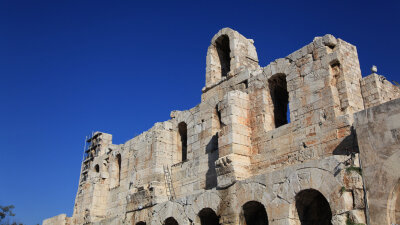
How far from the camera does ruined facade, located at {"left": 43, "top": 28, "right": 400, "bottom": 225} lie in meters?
8.45

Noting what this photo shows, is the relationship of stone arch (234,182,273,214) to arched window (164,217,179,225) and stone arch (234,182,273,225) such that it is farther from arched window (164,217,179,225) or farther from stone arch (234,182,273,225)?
arched window (164,217,179,225)

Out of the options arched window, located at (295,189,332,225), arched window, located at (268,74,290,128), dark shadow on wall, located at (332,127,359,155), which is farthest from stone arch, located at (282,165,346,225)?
arched window, located at (268,74,290,128)

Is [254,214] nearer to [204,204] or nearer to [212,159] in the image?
[204,204]

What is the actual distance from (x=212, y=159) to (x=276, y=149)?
285 cm

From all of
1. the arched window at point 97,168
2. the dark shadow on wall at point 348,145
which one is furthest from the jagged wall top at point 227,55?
the arched window at point 97,168

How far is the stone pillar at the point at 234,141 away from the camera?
11836 mm

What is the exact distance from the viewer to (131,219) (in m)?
15.2

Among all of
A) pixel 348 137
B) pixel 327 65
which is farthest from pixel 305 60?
pixel 348 137

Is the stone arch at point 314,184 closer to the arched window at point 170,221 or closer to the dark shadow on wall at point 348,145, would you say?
the dark shadow on wall at point 348,145

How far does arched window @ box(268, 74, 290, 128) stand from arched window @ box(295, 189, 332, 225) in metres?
3.63

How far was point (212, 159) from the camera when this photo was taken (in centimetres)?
1405

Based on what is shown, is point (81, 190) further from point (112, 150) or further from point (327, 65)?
point (327, 65)

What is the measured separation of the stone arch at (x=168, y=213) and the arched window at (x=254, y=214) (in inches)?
83.7

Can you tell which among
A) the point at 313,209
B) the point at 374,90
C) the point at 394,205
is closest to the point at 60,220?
the point at 313,209
